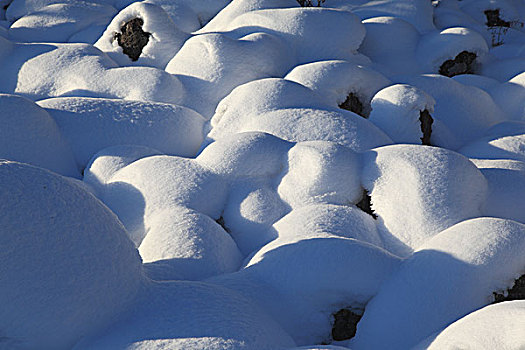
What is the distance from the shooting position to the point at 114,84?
3064 mm

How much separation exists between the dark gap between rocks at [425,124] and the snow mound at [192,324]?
1643 millimetres

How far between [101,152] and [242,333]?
1.39m

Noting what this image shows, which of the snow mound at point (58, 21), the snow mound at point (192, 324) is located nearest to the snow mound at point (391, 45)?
the snow mound at point (58, 21)

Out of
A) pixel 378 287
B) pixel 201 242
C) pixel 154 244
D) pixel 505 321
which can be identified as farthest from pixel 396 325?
pixel 154 244

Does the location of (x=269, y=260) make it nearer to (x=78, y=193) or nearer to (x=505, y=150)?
(x=78, y=193)

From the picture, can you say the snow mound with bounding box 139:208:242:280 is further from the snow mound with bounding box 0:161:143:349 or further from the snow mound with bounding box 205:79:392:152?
the snow mound with bounding box 205:79:392:152

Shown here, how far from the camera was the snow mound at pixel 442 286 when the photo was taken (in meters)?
1.60

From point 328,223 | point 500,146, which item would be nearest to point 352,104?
point 500,146

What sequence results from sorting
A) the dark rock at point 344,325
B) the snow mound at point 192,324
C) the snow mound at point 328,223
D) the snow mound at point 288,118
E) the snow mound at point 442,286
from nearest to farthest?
the snow mound at point 192,324 → the snow mound at point 442,286 → the dark rock at point 344,325 → the snow mound at point 328,223 → the snow mound at point 288,118

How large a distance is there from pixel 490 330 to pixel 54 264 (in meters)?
0.98

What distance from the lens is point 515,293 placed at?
1.68m

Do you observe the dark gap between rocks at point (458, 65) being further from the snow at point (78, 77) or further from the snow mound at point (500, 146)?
the snow at point (78, 77)

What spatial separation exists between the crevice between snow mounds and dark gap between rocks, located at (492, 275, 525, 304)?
2625 millimetres

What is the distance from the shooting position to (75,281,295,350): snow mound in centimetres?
135
